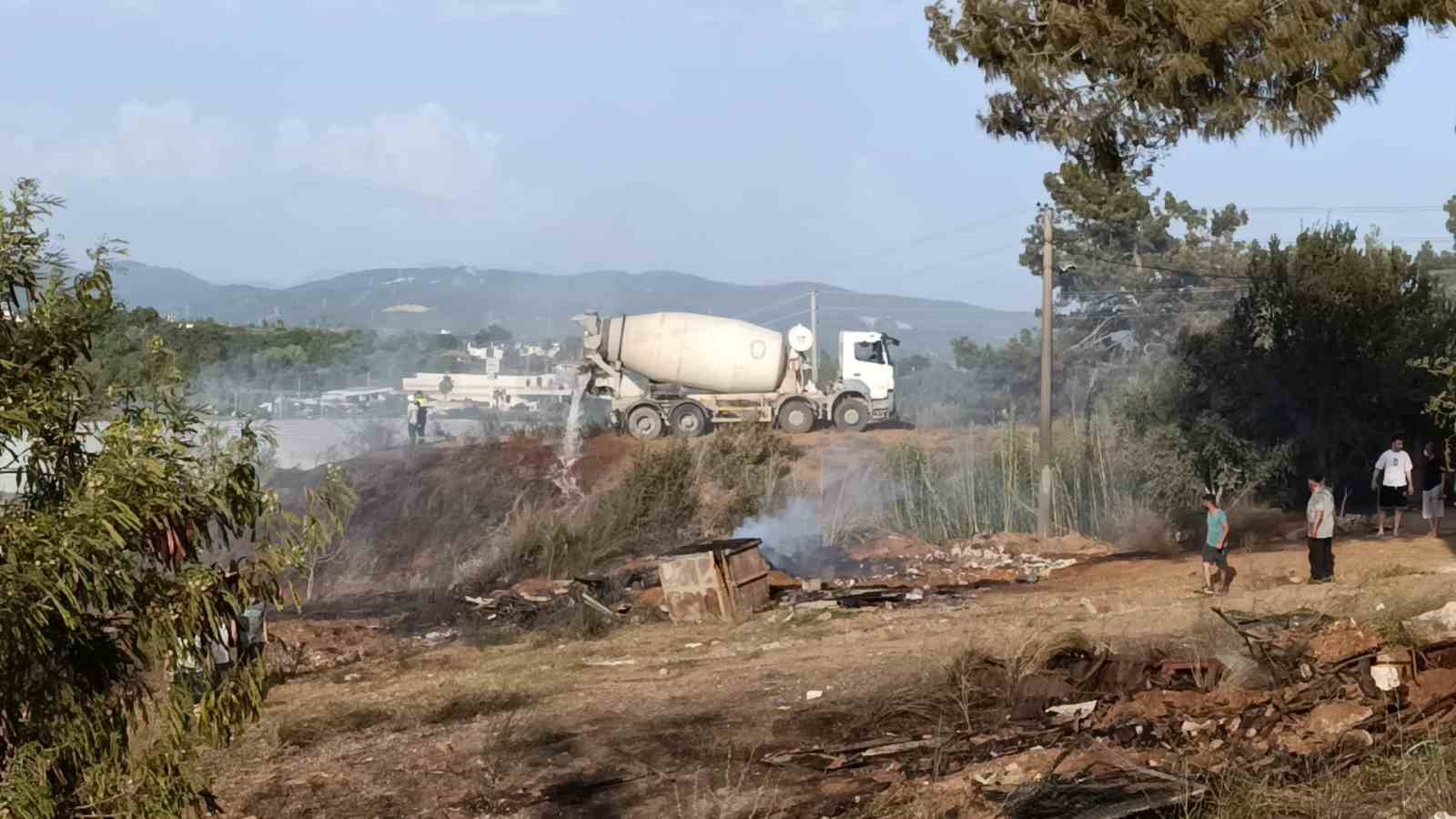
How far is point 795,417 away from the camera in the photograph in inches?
1401

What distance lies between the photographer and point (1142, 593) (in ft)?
59.1

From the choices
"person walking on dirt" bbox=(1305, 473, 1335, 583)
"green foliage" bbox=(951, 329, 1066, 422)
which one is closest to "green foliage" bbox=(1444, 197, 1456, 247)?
"green foliage" bbox=(951, 329, 1066, 422)

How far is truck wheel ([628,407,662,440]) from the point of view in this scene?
3488 cm

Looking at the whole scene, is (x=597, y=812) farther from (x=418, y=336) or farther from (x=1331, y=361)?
(x=418, y=336)

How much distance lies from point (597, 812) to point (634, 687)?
396cm

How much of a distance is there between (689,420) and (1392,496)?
56.8 ft

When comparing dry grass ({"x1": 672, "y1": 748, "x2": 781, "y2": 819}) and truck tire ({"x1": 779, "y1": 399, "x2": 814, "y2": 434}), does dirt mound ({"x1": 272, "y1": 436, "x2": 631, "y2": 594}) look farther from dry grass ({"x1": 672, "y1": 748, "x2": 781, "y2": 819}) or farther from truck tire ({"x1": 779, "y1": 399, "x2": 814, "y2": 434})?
dry grass ({"x1": 672, "y1": 748, "x2": 781, "y2": 819})

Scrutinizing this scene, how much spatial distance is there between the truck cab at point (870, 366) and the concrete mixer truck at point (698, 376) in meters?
1.41

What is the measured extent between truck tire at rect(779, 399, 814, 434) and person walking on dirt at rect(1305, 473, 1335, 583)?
1911 cm

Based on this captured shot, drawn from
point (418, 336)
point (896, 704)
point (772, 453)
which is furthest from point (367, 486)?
point (418, 336)

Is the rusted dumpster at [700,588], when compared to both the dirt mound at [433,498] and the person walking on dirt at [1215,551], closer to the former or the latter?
the person walking on dirt at [1215,551]

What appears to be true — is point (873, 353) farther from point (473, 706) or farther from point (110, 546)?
point (110, 546)

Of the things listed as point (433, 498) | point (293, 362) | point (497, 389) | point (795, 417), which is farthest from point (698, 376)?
point (293, 362)

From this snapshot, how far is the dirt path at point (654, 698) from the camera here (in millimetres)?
10664
